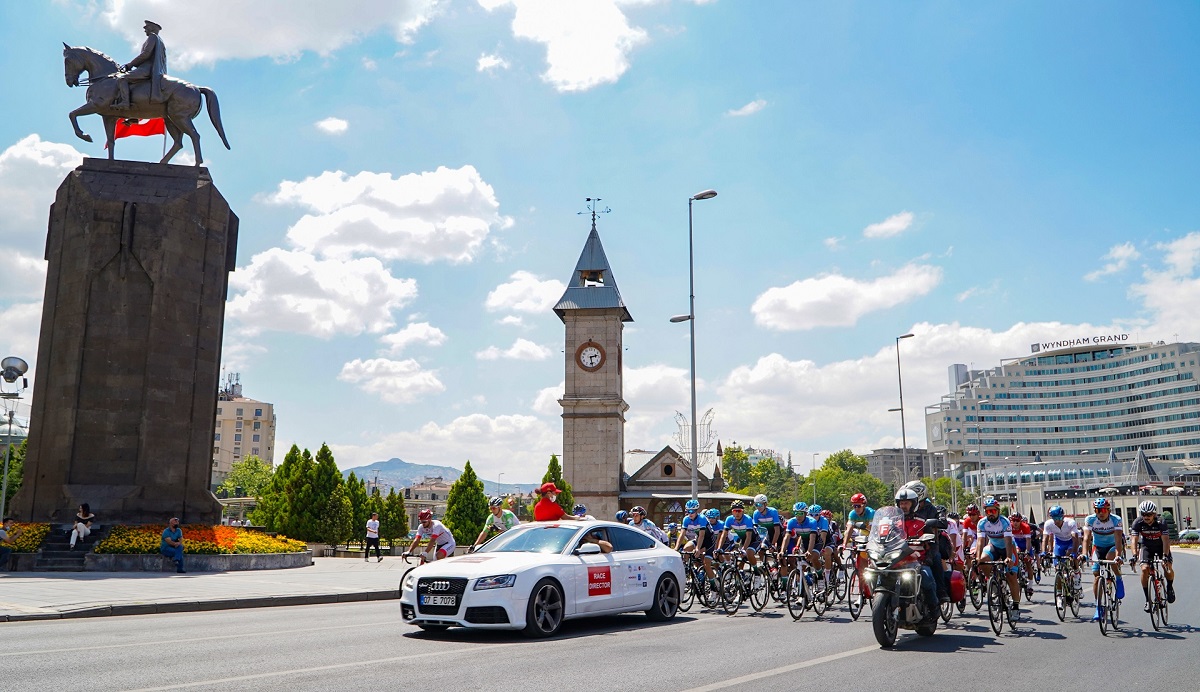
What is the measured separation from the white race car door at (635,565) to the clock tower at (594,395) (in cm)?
4828

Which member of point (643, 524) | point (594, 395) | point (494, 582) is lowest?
point (494, 582)

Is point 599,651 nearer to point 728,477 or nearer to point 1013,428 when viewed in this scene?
point 728,477

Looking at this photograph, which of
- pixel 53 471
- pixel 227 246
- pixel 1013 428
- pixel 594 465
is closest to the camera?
pixel 53 471

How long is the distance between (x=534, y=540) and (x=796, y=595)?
489 cm

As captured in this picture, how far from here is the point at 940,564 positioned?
11.3 metres

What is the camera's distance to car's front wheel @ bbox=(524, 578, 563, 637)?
1088cm

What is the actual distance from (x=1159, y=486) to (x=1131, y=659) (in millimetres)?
109160

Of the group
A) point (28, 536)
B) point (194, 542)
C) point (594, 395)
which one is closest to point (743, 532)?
point (194, 542)

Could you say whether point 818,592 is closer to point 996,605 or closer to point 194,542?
point 996,605

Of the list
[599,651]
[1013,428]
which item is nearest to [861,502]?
[599,651]

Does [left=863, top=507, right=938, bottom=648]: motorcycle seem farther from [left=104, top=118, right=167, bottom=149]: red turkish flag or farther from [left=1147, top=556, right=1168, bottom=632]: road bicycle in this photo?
[left=104, top=118, right=167, bottom=149]: red turkish flag

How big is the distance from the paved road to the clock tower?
49746 millimetres

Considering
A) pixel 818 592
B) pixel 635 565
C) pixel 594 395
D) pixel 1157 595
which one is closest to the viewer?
pixel 1157 595

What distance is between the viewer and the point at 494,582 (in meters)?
10.6
